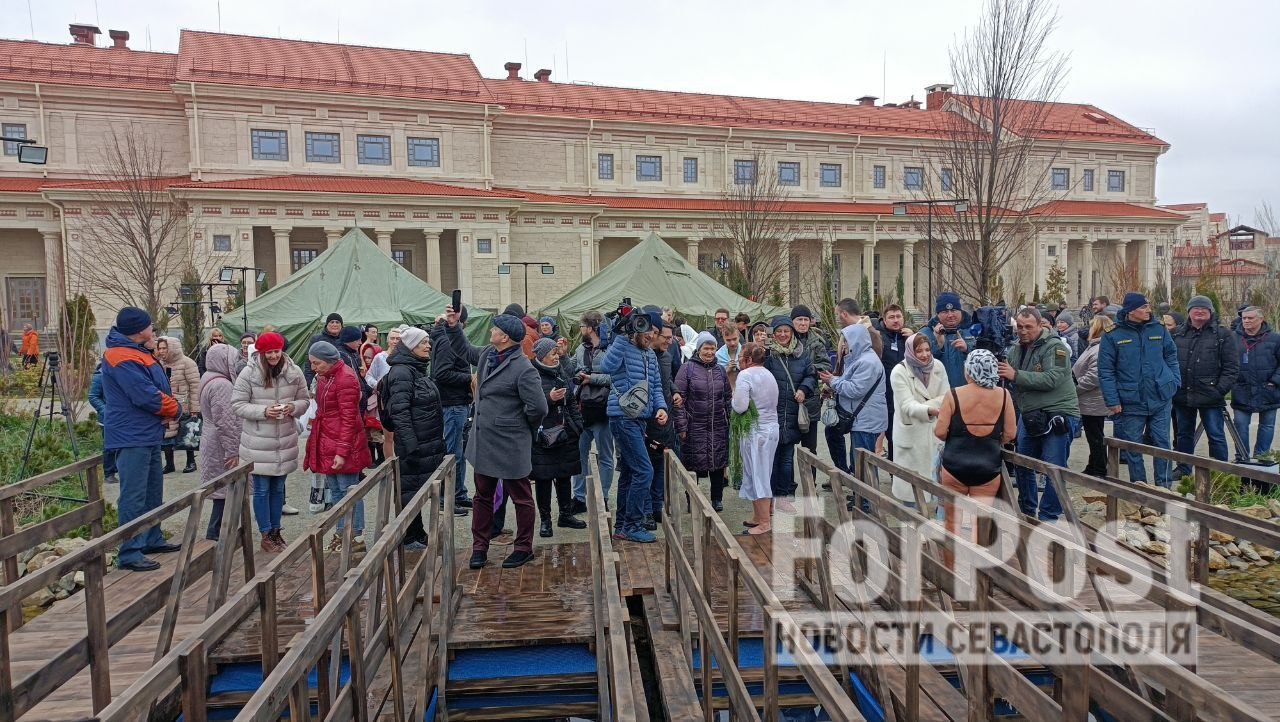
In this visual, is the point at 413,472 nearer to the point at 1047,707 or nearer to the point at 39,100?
the point at 1047,707

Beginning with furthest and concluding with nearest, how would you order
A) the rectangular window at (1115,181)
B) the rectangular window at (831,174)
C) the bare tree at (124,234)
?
the rectangular window at (1115,181) → the rectangular window at (831,174) → the bare tree at (124,234)

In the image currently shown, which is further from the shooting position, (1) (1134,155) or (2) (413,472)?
(1) (1134,155)

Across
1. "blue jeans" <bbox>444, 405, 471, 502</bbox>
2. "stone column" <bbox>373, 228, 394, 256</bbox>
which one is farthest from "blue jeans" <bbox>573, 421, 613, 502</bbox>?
"stone column" <bbox>373, 228, 394, 256</bbox>

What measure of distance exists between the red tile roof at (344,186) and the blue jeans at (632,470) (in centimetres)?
2978

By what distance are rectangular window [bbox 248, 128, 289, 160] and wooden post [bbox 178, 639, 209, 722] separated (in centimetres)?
3697

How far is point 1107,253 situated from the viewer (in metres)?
48.1

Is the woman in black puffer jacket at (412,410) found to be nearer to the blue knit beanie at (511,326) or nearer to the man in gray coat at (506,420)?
the man in gray coat at (506,420)

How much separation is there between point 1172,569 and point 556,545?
4837mm

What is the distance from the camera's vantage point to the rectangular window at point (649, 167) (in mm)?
42750

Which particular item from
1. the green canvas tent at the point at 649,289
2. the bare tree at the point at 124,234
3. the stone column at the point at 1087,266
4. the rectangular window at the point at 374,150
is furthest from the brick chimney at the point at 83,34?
the stone column at the point at 1087,266

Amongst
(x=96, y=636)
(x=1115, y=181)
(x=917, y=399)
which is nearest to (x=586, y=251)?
(x=917, y=399)

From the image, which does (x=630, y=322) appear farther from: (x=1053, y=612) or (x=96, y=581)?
(x=1053, y=612)

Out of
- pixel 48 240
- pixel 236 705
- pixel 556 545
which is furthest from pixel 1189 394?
pixel 48 240

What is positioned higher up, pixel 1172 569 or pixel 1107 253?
pixel 1107 253
